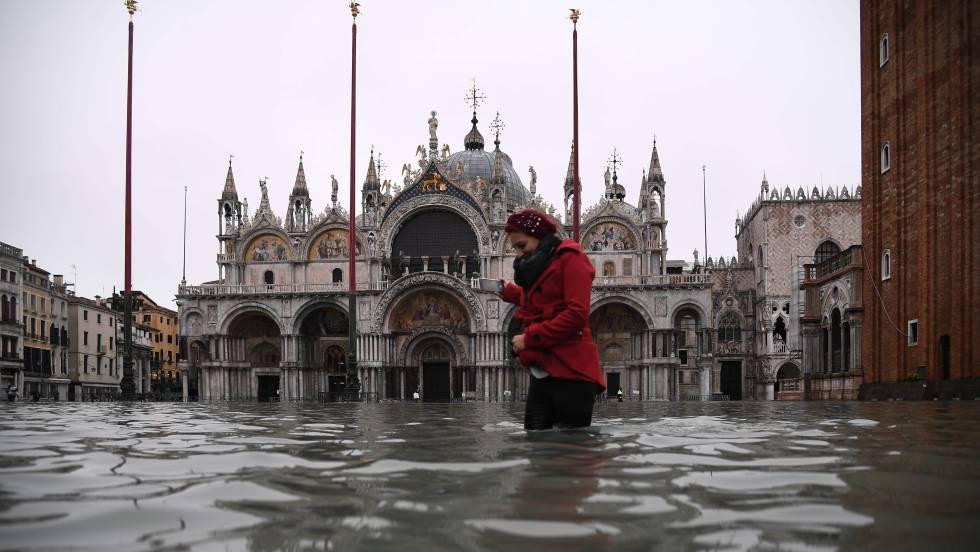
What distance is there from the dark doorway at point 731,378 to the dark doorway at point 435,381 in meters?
16.8

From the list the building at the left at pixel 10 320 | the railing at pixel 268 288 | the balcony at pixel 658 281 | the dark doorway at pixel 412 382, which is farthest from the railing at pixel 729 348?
the building at the left at pixel 10 320

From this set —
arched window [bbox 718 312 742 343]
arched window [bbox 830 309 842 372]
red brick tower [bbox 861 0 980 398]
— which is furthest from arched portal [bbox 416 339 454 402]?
red brick tower [bbox 861 0 980 398]

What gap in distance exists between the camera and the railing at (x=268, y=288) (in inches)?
1852

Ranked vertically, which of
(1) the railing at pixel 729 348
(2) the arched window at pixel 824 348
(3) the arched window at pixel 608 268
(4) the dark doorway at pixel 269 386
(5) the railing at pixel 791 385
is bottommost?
(4) the dark doorway at pixel 269 386

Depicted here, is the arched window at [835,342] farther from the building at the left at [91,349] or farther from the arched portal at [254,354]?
the building at the left at [91,349]

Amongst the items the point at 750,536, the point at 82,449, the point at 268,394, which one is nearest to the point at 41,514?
the point at 750,536

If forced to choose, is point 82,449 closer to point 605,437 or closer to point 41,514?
point 41,514

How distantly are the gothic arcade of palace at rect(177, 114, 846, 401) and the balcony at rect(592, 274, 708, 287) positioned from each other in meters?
0.07

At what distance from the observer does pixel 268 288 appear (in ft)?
157

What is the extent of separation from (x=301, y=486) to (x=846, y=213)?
53119 millimetres

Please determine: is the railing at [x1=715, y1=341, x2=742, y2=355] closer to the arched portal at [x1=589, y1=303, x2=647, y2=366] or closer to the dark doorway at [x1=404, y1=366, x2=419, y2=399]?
the arched portal at [x1=589, y1=303, x2=647, y2=366]

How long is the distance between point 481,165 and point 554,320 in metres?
52.5

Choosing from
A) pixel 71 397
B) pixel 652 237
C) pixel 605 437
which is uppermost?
pixel 652 237

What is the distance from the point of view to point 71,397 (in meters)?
60.0
